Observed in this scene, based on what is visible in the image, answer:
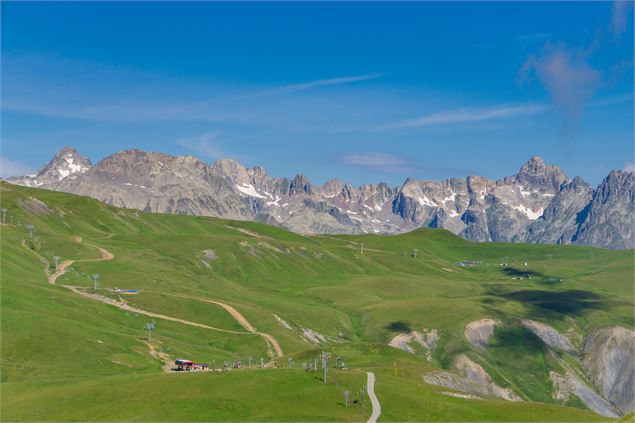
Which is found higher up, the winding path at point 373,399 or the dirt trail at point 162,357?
the winding path at point 373,399

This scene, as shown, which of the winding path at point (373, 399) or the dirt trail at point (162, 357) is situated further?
the dirt trail at point (162, 357)

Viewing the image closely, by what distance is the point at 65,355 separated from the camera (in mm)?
151750

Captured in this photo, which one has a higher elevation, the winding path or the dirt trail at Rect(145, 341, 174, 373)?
the winding path

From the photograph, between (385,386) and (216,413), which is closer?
(216,413)

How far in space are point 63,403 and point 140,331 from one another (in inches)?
3138

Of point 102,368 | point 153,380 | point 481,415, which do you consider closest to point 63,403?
point 153,380

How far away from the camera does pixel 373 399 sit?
111 m

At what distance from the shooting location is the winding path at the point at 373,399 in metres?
104

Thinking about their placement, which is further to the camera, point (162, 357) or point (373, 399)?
point (162, 357)

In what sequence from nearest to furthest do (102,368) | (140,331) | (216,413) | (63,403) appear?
1. (216,413)
2. (63,403)
3. (102,368)
4. (140,331)

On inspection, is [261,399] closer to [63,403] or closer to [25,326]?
[63,403]

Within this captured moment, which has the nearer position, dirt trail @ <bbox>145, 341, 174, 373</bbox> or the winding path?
the winding path

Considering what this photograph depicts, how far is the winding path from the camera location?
340 ft

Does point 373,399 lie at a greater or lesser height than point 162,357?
greater
